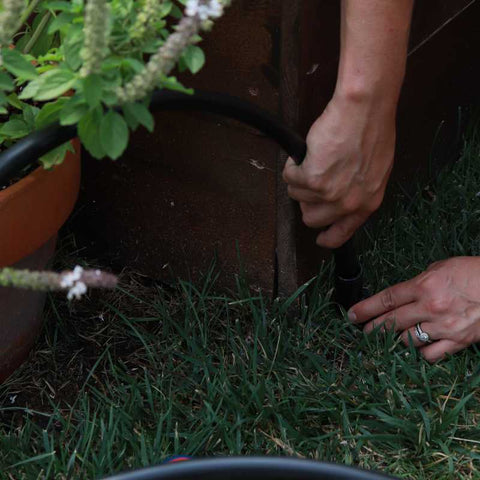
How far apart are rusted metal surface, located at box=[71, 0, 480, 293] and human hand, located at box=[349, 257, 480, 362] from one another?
0.17 metres

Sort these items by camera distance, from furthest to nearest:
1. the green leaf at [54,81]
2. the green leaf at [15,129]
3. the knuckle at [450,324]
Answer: the knuckle at [450,324], the green leaf at [15,129], the green leaf at [54,81]

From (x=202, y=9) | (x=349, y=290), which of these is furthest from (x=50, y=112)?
(x=349, y=290)

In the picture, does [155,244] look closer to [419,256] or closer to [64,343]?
[64,343]

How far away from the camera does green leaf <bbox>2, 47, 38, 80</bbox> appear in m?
1.09

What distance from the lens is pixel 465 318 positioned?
166 cm

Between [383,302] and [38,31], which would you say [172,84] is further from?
[383,302]

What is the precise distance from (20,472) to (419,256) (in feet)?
3.16

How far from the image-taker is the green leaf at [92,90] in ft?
3.00

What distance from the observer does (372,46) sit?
1.33 meters

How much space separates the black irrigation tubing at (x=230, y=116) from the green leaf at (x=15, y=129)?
14.1 inches

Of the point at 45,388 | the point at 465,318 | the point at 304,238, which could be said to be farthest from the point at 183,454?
the point at 465,318

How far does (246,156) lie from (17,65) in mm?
642

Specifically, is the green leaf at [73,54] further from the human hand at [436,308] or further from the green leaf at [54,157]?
the human hand at [436,308]

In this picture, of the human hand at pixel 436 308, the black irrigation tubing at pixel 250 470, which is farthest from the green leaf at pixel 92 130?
the human hand at pixel 436 308
